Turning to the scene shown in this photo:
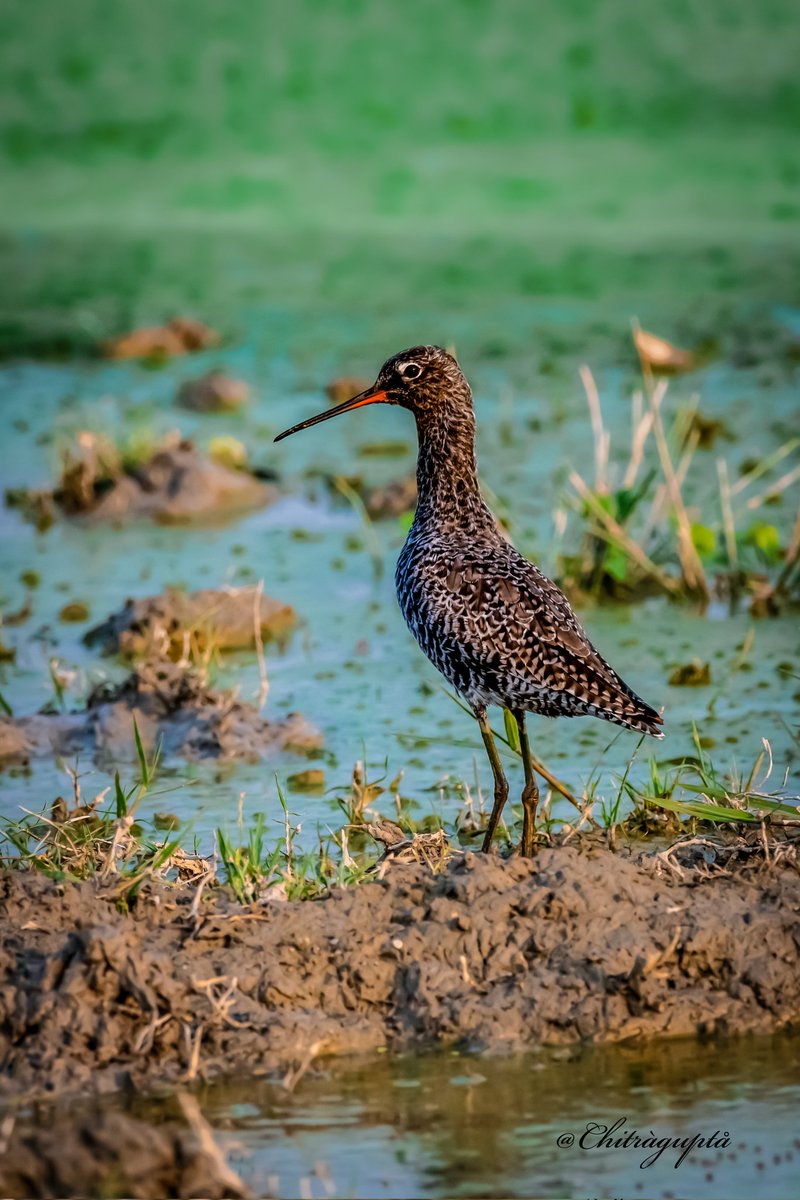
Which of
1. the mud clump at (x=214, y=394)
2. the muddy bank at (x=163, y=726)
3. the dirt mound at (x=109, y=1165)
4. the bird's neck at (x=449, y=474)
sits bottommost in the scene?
the muddy bank at (x=163, y=726)

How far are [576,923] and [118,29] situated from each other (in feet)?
50.5

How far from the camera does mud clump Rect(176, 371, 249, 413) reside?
42.5 ft

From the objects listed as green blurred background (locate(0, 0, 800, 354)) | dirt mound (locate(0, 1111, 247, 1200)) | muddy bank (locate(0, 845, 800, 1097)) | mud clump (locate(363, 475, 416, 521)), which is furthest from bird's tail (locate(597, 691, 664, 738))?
green blurred background (locate(0, 0, 800, 354))

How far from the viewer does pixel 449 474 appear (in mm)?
6902

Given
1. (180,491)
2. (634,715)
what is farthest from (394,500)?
(634,715)

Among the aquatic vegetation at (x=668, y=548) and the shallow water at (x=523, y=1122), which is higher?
the aquatic vegetation at (x=668, y=548)

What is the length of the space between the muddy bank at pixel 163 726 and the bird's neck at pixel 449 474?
4.15 ft

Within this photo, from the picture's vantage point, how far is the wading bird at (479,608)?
6074 mm

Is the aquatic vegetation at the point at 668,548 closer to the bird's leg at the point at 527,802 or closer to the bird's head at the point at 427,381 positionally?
the bird's head at the point at 427,381

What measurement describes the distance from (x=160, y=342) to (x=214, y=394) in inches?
71.2

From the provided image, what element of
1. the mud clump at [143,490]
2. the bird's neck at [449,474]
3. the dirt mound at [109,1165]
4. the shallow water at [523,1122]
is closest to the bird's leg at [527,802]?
the bird's neck at [449,474]

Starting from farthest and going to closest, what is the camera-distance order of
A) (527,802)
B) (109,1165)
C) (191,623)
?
(191,623) < (527,802) < (109,1165)

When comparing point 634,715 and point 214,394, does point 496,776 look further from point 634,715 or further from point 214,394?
point 214,394

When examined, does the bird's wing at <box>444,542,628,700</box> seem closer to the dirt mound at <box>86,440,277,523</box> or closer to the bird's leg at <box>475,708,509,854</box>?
the bird's leg at <box>475,708,509,854</box>
